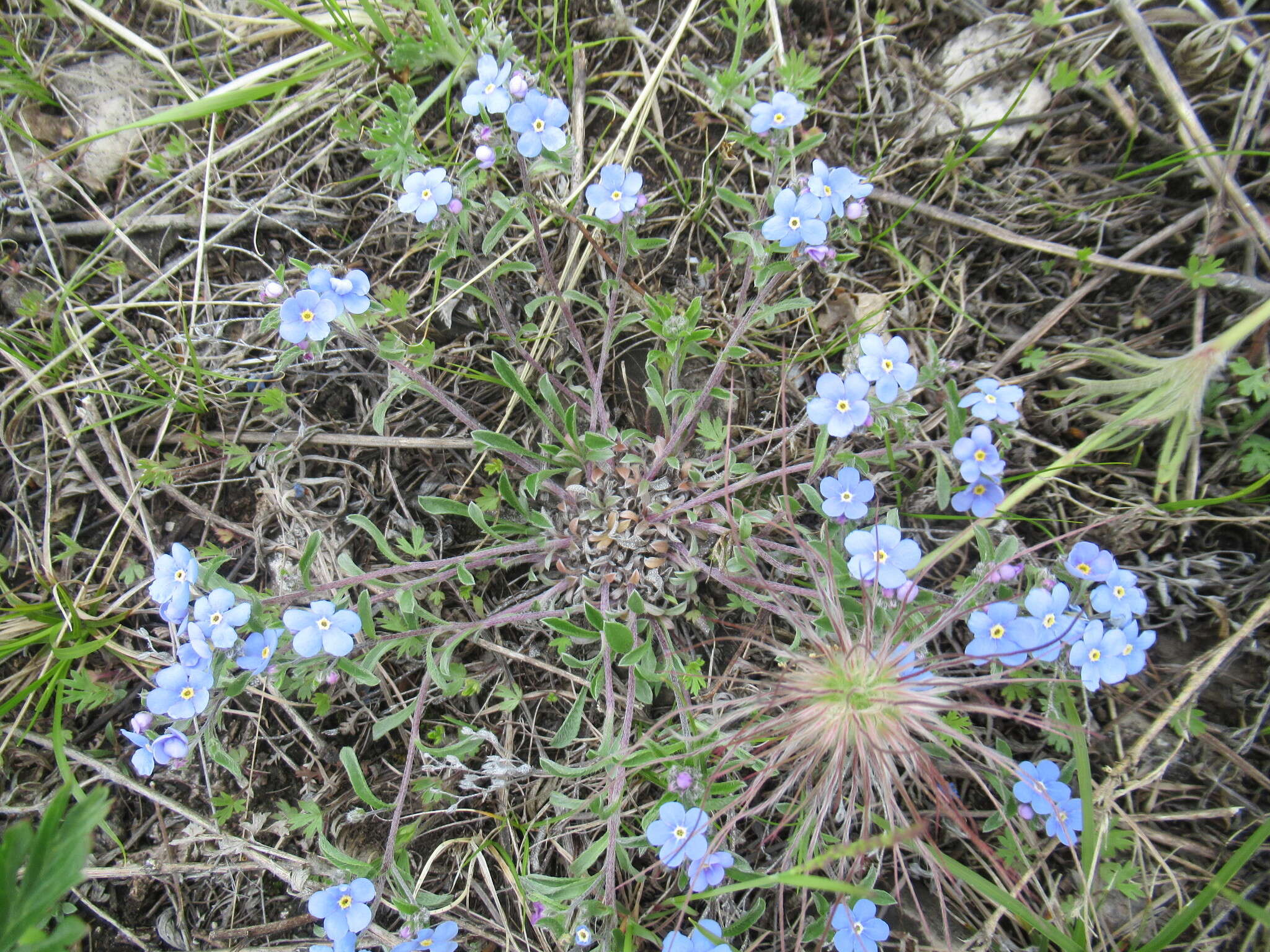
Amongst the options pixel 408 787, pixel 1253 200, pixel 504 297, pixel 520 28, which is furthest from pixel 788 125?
pixel 408 787

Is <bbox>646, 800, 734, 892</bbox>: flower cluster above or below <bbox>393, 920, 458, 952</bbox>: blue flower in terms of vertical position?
above

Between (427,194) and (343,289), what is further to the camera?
(427,194)

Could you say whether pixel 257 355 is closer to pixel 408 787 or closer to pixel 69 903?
pixel 408 787

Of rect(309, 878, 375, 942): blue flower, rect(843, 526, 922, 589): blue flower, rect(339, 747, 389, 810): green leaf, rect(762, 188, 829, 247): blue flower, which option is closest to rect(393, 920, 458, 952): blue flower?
rect(309, 878, 375, 942): blue flower

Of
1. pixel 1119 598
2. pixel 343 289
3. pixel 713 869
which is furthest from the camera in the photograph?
pixel 343 289

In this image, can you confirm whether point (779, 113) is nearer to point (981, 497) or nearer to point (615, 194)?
point (615, 194)

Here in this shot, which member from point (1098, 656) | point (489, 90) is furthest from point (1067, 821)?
point (489, 90)

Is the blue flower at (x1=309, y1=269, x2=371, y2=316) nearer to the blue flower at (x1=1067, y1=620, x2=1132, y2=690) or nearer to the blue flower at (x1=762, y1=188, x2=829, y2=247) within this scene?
the blue flower at (x1=762, y1=188, x2=829, y2=247)
